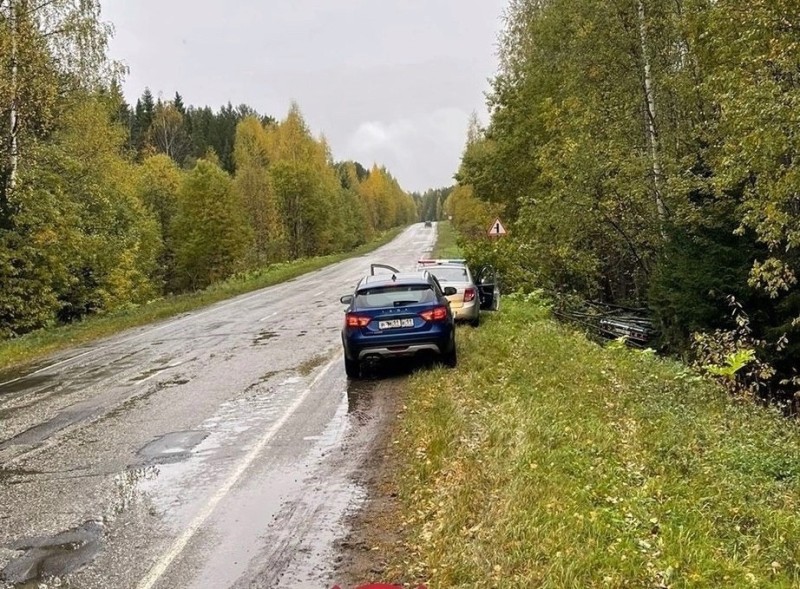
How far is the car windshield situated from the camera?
52.2ft

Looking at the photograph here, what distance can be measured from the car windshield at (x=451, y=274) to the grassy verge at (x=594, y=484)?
5.88 m

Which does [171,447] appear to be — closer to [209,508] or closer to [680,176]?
[209,508]

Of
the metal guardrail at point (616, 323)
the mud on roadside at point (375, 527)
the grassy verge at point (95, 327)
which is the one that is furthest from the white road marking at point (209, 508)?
the metal guardrail at point (616, 323)

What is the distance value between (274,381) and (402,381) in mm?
2112

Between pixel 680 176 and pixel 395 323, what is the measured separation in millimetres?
8565

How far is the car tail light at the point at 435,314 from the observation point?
11148 millimetres

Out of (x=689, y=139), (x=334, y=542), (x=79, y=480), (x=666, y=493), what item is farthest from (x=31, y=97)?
(x=666, y=493)

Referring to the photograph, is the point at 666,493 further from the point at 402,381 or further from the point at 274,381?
the point at 274,381

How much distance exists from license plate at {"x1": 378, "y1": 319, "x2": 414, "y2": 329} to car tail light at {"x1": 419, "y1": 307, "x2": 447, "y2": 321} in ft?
0.71

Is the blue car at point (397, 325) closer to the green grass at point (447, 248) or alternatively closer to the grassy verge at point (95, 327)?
the grassy verge at point (95, 327)

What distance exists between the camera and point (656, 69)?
18.3m

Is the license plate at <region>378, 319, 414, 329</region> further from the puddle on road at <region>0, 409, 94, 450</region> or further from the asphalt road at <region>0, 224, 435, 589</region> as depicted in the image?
the puddle on road at <region>0, 409, 94, 450</region>

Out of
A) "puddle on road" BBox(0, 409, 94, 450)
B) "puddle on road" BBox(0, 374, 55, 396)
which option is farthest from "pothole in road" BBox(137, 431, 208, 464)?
"puddle on road" BBox(0, 374, 55, 396)

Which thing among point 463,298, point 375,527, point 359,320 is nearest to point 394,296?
point 359,320
